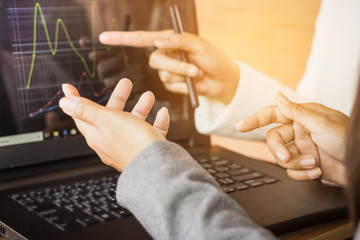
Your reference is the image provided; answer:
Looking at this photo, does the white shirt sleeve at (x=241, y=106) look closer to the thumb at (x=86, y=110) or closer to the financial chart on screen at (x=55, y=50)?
the financial chart on screen at (x=55, y=50)

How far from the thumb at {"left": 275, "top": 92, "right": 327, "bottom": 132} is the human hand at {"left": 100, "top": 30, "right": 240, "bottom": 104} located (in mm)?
198

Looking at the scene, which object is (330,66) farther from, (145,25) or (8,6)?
(8,6)

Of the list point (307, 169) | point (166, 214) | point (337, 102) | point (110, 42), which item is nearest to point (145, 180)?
point (166, 214)

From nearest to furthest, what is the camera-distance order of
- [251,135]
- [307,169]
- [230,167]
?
[307,169], [230,167], [251,135]

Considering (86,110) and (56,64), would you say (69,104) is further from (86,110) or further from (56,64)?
(56,64)

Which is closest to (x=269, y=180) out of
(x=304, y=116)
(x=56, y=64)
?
(x=304, y=116)

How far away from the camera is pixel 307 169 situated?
557mm

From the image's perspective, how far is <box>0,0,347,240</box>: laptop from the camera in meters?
0.53

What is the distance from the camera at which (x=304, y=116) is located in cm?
53

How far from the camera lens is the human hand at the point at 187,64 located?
696mm

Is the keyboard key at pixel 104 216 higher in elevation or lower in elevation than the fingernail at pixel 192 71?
lower

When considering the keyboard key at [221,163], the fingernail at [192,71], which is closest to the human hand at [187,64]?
the fingernail at [192,71]

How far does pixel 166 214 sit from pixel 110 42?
0.39 m

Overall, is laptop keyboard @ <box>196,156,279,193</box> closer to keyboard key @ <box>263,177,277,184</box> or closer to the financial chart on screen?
keyboard key @ <box>263,177,277,184</box>
